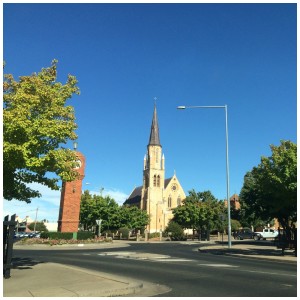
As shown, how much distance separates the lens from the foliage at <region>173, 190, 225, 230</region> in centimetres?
6125

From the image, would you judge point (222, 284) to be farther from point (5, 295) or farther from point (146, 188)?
point (146, 188)

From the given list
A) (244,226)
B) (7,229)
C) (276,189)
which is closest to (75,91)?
(7,229)

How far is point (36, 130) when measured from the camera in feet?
36.9

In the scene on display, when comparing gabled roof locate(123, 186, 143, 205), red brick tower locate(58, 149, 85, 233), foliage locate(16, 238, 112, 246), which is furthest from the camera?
gabled roof locate(123, 186, 143, 205)

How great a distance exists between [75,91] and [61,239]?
26880 millimetres

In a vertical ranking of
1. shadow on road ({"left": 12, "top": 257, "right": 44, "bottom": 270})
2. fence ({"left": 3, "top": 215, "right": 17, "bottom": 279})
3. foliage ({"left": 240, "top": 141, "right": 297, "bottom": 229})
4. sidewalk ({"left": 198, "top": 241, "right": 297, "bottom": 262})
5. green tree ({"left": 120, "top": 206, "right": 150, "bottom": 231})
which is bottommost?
green tree ({"left": 120, "top": 206, "right": 150, "bottom": 231})

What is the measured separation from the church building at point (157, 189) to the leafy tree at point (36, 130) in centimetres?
8538

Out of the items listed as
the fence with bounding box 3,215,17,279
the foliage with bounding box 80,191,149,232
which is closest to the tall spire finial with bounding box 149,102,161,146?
the foliage with bounding box 80,191,149,232

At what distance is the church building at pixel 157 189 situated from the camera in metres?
97.6

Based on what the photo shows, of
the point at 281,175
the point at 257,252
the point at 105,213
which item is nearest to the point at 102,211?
the point at 105,213

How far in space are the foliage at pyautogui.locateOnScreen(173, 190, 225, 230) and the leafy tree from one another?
50.6 metres

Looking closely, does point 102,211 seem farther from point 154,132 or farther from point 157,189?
point 154,132

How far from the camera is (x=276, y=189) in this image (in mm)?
21688

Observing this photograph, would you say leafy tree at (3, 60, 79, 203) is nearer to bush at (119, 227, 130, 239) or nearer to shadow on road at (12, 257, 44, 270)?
shadow on road at (12, 257, 44, 270)
